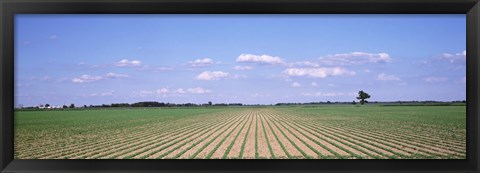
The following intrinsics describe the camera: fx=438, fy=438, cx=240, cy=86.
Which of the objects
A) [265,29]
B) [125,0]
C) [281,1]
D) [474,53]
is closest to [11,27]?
[125,0]

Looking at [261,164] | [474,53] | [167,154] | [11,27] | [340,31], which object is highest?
[340,31]

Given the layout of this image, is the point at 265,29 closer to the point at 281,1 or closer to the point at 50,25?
the point at 50,25

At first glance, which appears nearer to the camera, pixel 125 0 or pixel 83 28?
pixel 125 0

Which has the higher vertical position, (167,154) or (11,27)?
(11,27)

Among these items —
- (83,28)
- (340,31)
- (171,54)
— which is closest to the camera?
(171,54)

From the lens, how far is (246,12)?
2400 millimetres

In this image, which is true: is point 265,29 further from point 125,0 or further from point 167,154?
point 125,0

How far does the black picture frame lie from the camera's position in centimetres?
235

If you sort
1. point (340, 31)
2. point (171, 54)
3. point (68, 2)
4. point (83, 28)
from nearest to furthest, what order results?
point (68, 2), point (171, 54), point (340, 31), point (83, 28)

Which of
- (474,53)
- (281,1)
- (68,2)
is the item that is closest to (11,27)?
(68,2)

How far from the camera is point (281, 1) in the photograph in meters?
2.34

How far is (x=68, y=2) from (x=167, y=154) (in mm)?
5628

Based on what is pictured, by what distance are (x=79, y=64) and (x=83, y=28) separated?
64 centimetres

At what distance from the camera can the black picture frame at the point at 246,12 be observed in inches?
92.7
